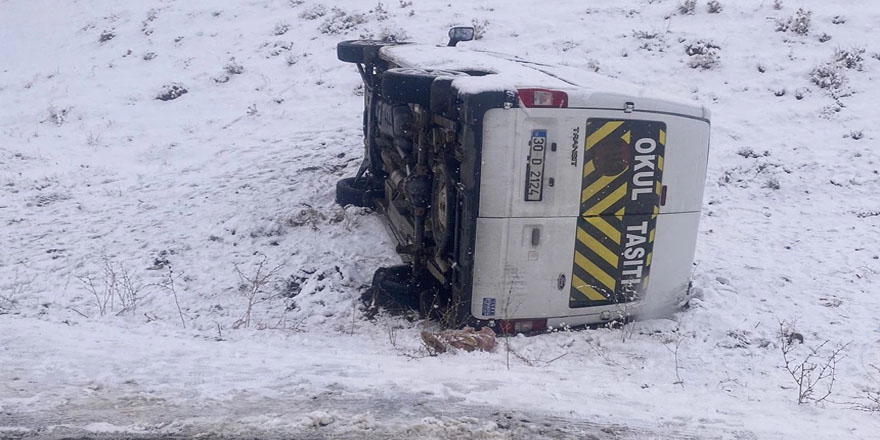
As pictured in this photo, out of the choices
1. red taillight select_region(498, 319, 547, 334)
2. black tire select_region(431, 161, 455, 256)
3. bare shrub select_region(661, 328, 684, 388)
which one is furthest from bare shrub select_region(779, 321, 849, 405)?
black tire select_region(431, 161, 455, 256)

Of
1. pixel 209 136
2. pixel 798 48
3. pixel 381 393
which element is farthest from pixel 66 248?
pixel 798 48

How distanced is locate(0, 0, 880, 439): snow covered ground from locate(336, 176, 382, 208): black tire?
0.16 meters

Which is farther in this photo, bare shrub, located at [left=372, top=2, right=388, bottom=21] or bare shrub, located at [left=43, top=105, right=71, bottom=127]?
bare shrub, located at [left=372, top=2, right=388, bottom=21]

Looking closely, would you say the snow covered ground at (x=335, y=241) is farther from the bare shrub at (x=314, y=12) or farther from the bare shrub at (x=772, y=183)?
the bare shrub at (x=314, y=12)

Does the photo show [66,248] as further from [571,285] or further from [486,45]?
[486,45]

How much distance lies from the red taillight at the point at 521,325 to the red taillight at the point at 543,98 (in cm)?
162

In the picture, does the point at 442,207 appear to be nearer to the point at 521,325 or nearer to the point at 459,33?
the point at 521,325

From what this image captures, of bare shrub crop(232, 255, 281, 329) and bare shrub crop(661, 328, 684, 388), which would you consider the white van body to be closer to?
bare shrub crop(661, 328, 684, 388)

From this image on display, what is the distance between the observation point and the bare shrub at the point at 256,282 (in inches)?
254

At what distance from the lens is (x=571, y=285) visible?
561cm

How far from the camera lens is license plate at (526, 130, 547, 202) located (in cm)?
524

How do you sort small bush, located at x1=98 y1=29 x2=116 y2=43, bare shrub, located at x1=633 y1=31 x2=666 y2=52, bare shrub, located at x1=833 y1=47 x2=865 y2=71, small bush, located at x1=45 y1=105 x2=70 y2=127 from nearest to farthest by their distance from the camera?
bare shrub, located at x1=833 y1=47 x2=865 y2=71 → small bush, located at x1=45 y1=105 x2=70 y2=127 → bare shrub, located at x1=633 y1=31 x2=666 y2=52 → small bush, located at x1=98 y1=29 x2=116 y2=43

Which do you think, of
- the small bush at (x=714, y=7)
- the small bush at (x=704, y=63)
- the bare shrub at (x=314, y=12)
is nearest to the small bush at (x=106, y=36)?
the bare shrub at (x=314, y=12)

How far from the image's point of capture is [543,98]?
5168 mm
